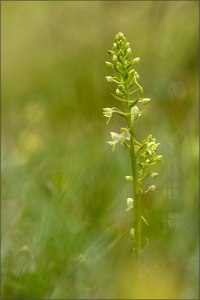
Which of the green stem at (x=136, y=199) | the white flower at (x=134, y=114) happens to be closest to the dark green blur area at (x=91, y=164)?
the green stem at (x=136, y=199)

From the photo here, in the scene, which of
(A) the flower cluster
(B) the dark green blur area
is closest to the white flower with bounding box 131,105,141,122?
(A) the flower cluster

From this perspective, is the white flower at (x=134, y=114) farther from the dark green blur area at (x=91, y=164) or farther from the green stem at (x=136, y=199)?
the dark green blur area at (x=91, y=164)

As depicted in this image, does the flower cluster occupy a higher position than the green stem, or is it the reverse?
the flower cluster

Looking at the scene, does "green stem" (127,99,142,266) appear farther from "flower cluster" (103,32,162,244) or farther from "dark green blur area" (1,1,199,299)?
"dark green blur area" (1,1,199,299)

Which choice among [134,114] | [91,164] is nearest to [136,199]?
[134,114]

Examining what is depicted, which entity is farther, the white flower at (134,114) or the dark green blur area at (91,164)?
the dark green blur area at (91,164)

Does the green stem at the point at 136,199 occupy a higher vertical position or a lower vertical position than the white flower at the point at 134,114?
lower

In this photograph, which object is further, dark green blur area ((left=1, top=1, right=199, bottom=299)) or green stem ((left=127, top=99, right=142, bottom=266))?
dark green blur area ((left=1, top=1, right=199, bottom=299))

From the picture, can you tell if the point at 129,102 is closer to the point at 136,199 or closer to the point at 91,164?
the point at 136,199

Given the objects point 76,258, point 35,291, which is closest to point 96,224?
point 76,258

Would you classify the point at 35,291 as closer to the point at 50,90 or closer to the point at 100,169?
the point at 100,169
